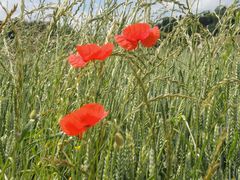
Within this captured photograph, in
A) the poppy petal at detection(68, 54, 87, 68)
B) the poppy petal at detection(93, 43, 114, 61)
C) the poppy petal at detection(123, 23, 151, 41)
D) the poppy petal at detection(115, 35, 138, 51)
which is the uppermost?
the poppy petal at detection(123, 23, 151, 41)

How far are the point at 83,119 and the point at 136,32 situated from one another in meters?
0.36

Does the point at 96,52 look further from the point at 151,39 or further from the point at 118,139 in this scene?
the point at 118,139

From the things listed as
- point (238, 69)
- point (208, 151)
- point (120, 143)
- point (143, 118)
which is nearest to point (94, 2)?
point (238, 69)

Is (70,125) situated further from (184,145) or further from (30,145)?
(184,145)

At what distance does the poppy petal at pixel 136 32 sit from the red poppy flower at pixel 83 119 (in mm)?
307

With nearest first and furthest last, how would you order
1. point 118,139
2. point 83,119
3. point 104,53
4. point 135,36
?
point 118,139
point 83,119
point 104,53
point 135,36

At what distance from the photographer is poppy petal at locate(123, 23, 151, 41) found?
3.37 feet

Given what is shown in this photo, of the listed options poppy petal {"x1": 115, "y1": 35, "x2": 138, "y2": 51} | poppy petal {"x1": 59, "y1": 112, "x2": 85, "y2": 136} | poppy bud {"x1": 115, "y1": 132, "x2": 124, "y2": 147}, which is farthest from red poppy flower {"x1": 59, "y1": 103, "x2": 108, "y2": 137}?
poppy petal {"x1": 115, "y1": 35, "x2": 138, "y2": 51}

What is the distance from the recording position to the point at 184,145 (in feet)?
4.12

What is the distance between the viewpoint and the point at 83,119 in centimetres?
74

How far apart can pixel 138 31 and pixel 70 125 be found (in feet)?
1.21

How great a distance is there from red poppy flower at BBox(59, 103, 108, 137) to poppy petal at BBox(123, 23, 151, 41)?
0.31 m

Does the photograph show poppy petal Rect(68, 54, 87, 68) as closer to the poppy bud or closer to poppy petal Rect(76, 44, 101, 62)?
poppy petal Rect(76, 44, 101, 62)

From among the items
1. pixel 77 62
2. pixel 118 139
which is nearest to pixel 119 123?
pixel 77 62
